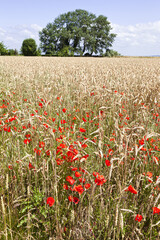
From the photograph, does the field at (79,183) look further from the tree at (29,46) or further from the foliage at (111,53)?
the tree at (29,46)

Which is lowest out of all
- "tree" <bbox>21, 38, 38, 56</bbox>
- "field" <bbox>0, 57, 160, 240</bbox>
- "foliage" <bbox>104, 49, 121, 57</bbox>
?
"field" <bbox>0, 57, 160, 240</bbox>

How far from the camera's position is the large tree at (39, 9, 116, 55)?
54875 mm

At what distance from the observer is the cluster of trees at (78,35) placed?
5484 centimetres

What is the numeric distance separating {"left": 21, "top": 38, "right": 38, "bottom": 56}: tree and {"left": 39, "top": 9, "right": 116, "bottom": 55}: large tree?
5903mm

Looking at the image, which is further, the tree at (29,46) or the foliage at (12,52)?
the tree at (29,46)

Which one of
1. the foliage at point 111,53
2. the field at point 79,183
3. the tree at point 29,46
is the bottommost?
the field at point 79,183

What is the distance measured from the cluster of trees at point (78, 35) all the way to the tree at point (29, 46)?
16.3 ft

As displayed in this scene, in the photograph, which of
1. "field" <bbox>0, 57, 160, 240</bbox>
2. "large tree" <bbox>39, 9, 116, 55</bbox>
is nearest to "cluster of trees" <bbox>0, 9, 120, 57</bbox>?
"large tree" <bbox>39, 9, 116, 55</bbox>

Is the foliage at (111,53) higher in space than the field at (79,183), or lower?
higher

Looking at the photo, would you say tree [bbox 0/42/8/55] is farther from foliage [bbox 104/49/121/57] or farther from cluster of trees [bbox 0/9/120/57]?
foliage [bbox 104/49/121/57]

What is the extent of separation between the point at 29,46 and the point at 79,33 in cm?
1657

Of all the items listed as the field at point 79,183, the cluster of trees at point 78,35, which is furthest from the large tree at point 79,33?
the field at point 79,183

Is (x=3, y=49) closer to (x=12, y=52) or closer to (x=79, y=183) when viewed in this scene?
(x=12, y=52)

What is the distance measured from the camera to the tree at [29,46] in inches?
2420
